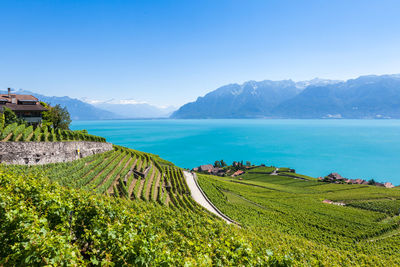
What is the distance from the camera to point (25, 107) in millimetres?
50281

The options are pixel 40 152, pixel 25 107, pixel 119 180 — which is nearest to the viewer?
pixel 40 152

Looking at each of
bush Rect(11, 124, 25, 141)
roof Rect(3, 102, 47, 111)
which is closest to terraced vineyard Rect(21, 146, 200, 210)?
bush Rect(11, 124, 25, 141)

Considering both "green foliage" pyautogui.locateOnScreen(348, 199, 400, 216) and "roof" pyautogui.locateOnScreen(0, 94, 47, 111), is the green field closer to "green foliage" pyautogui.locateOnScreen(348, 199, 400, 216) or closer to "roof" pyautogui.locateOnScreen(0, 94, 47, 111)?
"green foliage" pyautogui.locateOnScreen(348, 199, 400, 216)

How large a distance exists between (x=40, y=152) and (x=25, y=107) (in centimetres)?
2898

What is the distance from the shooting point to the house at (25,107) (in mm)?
48875

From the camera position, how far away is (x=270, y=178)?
293 feet

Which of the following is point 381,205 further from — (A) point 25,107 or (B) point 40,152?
(A) point 25,107

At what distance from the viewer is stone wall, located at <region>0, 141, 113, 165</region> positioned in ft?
90.4

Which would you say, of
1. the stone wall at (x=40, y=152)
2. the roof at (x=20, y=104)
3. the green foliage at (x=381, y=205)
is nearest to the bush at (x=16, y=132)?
the stone wall at (x=40, y=152)

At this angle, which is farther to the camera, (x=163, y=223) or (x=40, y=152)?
(x=40, y=152)

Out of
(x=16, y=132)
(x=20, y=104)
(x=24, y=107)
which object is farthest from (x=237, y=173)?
(x=20, y=104)

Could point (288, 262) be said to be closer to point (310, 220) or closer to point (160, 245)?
point (160, 245)

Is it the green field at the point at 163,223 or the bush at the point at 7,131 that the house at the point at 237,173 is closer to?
the green field at the point at 163,223

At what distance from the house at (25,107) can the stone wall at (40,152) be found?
809 inches
